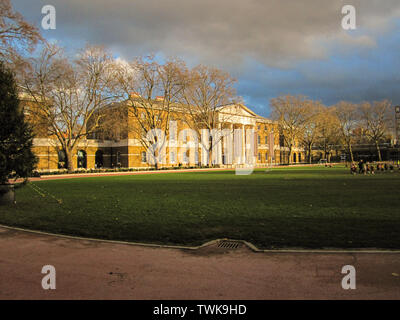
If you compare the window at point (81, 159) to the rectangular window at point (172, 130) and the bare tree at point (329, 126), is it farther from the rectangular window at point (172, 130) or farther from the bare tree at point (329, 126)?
the bare tree at point (329, 126)

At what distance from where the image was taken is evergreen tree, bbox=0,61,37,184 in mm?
11970

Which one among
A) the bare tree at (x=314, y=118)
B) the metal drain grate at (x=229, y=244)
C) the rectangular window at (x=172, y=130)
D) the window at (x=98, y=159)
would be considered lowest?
the metal drain grate at (x=229, y=244)

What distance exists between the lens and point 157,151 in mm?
52156

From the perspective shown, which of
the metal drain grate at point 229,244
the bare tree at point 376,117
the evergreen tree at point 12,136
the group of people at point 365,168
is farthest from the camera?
the bare tree at point 376,117

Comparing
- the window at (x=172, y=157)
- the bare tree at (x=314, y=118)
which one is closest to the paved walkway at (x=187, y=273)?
the window at (x=172, y=157)

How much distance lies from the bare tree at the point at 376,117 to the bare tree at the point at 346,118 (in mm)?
1825

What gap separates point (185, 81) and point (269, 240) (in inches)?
1700

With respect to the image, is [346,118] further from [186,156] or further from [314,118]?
[186,156]

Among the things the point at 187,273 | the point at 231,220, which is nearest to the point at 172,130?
the point at 231,220

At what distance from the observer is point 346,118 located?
7494cm

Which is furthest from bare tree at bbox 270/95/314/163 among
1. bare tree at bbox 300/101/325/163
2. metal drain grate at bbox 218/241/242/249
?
metal drain grate at bbox 218/241/242/249

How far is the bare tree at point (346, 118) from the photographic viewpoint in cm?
7336

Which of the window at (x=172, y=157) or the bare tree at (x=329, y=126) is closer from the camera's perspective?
the window at (x=172, y=157)

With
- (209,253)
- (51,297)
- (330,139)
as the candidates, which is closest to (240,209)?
(209,253)
